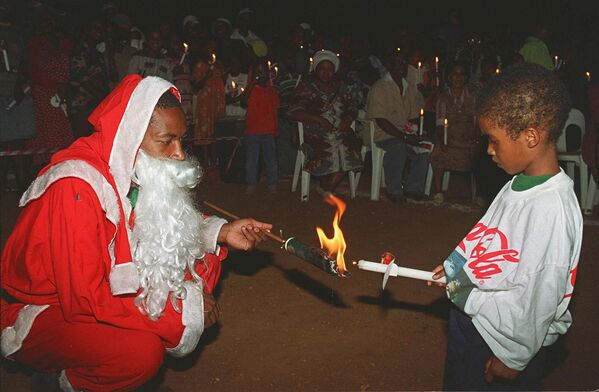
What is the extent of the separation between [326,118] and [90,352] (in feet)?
19.8

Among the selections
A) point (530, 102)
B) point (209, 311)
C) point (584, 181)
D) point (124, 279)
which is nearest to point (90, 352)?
point (124, 279)

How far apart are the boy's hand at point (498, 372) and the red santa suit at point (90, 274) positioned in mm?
1495

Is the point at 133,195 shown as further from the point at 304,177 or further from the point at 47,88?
the point at 47,88

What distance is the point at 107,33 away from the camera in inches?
390

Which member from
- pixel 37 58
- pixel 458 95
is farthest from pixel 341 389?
pixel 37 58

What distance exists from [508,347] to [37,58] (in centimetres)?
793

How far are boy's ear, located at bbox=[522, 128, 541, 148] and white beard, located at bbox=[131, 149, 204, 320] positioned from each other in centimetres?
184

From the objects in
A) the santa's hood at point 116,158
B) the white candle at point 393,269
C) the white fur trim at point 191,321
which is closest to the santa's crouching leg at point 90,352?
the white fur trim at point 191,321

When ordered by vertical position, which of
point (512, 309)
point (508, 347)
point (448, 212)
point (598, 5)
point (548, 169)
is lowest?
point (448, 212)

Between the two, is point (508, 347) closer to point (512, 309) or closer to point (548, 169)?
point (512, 309)

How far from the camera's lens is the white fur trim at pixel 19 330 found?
279 centimetres

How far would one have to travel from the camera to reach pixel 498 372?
2.33 metres

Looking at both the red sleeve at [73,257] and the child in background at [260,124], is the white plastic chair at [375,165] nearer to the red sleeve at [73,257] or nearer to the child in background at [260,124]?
the child in background at [260,124]

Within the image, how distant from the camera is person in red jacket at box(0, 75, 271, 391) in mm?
2635
